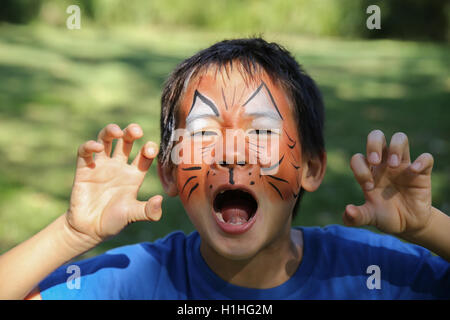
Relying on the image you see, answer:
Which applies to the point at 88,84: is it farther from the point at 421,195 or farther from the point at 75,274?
the point at 421,195

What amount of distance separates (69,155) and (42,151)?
33 centimetres

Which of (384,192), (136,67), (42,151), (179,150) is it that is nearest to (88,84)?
(136,67)

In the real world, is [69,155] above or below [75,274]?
above

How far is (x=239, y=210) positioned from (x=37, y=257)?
0.81 m

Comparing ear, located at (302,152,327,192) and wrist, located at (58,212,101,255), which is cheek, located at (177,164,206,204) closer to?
wrist, located at (58,212,101,255)

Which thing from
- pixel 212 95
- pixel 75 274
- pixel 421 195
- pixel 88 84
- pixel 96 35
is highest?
pixel 96 35

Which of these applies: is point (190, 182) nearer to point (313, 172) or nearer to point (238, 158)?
point (238, 158)

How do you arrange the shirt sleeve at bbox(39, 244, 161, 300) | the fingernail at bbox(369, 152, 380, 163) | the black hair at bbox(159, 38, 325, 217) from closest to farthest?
the fingernail at bbox(369, 152, 380, 163), the shirt sleeve at bbox(39, 244, 161, 300), the black hair at bbox(159, 38, 325, 217)

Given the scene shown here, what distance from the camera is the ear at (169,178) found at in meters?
2.39

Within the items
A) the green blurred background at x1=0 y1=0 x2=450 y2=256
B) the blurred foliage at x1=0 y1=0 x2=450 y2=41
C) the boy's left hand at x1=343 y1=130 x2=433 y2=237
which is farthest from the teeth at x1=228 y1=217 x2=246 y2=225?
the blurred foliage at x1=0 y1=0 x2=450 y2=41

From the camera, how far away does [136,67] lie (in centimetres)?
1014

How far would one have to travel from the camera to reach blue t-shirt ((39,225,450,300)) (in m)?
2.22

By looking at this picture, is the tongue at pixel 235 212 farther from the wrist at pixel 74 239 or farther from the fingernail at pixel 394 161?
the fingernail at pixel 394 161

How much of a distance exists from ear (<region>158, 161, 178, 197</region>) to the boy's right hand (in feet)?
0.64
